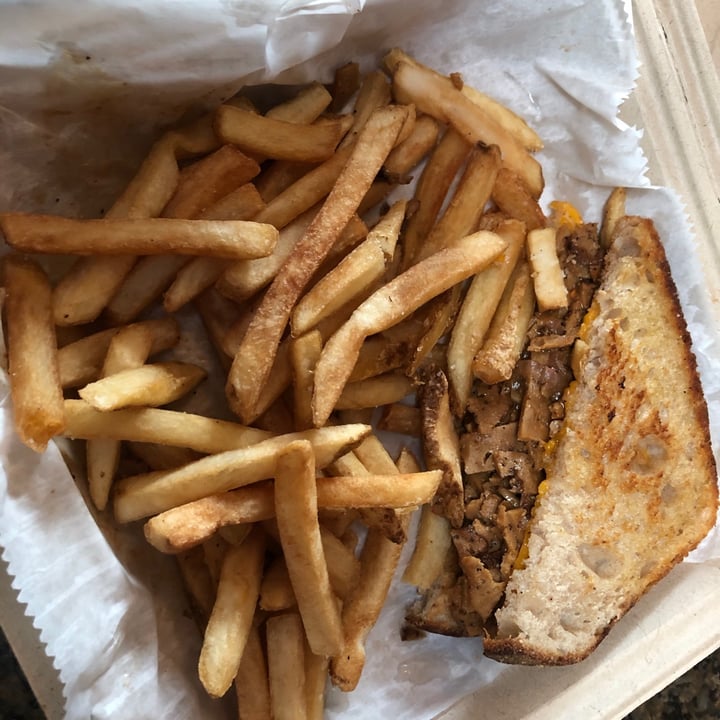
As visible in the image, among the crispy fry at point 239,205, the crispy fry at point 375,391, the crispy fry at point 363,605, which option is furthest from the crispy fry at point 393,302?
the crispy fry at point 363,605

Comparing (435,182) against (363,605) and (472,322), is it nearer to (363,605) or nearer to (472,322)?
(472,322)

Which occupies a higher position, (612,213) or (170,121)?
(170,121)

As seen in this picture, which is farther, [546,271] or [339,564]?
[546,271]

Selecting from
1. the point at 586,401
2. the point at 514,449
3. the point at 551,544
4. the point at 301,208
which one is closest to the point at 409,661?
the point at 551,544

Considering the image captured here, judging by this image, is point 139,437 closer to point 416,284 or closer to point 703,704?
point 416,284

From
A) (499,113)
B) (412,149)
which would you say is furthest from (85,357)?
(499,113)
